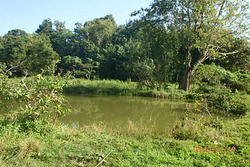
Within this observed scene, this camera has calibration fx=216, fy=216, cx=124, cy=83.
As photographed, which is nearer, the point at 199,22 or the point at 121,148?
the point at 121,148

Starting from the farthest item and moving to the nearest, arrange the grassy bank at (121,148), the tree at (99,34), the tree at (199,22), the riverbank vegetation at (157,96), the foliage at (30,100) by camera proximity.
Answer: the tree at (99,34) < the tree at (199,22) < the foliage at (30,100) < the riverbank vegetation at (157,96) < the grassy bank at (121,148)

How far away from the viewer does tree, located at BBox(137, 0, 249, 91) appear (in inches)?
590

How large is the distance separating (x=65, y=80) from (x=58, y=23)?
129ft

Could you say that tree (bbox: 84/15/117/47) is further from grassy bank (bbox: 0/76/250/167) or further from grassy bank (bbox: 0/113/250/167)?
grassy bank (bbox: 0/113/250/167)

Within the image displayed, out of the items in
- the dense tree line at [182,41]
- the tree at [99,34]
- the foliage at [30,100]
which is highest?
the tree at [99,34]

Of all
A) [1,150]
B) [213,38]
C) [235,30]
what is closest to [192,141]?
[1,150]

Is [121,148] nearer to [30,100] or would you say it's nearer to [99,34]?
[30,100]

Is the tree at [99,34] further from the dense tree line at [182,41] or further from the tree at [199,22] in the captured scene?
the tree at [199,22]

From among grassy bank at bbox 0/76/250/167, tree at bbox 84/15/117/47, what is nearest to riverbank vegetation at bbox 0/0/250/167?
grassy bank at bbox 0/76/250/167

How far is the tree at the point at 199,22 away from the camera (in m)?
15.0

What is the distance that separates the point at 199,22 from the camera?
1578 centimetres

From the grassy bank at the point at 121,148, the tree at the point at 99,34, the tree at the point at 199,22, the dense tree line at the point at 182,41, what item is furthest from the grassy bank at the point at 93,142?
the tree at the point at 99,34

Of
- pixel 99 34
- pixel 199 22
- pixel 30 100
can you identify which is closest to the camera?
pixel 30 100

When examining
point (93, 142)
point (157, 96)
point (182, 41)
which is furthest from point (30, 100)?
point (182, 41)
